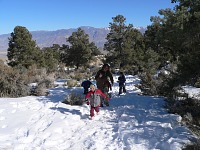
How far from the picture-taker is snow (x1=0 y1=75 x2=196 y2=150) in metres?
6.61

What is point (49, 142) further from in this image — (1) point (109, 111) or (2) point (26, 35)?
(2) point (26, 35)

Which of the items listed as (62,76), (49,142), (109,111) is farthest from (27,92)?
(62,76)

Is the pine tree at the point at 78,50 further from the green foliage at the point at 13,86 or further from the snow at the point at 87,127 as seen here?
the snow at the point at 87,127

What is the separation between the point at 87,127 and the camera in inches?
323

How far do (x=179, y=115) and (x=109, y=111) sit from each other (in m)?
2.60

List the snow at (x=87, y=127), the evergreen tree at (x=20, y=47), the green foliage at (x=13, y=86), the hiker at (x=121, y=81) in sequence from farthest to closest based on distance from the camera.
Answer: the evergreen tree at (x=20, y=47) → the hiker at (x=121, y=81) → the green foliage at (x=13, y=86) → the snow at (x=87, y=127)

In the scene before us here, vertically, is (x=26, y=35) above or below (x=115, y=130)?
above

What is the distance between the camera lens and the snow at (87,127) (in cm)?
661

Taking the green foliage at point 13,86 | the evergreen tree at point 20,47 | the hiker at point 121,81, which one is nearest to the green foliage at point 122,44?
the evergreen tree at point 20,47

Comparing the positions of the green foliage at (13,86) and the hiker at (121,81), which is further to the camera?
the hiker at (121,81)

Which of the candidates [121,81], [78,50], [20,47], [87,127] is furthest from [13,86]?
[78,50]

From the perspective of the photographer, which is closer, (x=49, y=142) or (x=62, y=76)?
(x=49, y=142)

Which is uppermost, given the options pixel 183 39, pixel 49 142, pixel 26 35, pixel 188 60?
pixel 26 35

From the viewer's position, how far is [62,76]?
23.5 m
